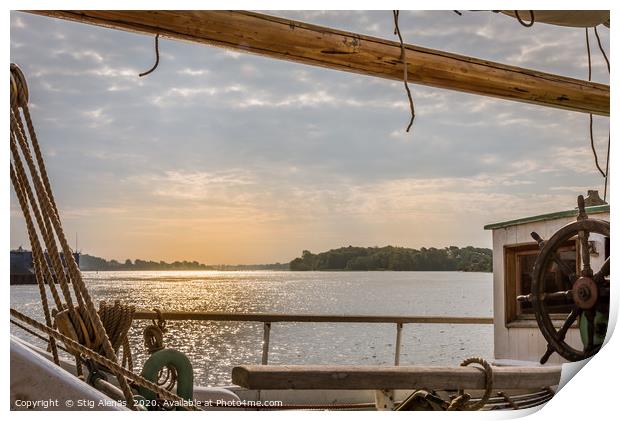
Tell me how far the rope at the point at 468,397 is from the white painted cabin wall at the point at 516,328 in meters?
1.46

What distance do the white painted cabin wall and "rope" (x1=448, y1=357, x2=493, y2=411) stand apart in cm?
146

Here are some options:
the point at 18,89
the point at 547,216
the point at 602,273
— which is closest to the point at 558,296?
the point at 602,273

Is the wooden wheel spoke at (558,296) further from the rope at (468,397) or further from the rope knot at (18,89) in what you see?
the rope knot at (18,89)

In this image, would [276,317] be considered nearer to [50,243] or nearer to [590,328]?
[590,328]

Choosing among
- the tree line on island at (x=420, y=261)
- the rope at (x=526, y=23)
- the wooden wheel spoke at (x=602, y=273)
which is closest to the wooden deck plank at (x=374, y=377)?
the wooden wheel spoke at (x=602, y=273)

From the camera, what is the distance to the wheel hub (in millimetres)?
3412

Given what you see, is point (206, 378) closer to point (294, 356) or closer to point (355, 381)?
point (294, 356)

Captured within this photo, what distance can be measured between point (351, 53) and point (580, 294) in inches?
68.2

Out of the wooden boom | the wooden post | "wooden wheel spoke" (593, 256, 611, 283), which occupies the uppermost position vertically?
the wooden boom

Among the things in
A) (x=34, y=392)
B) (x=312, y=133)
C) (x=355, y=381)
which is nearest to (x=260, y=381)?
(x=355, y=381)

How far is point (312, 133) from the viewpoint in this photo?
734 inches

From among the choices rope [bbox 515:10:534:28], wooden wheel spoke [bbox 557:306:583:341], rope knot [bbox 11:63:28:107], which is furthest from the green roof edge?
rope knot [bbox 11:63:28:107]

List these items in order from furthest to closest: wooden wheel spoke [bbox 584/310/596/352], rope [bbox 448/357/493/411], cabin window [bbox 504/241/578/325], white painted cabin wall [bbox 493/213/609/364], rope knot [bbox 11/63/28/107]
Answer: cabin window [bbox 504/241/578/325]
white painted cabin wall [bbox 493/213/609/364]
wooden wheel spoke [bbox 584/310/596/352]
rope [bbox 448/357/493/411]
rope knot [bbox 11/63/28/107]

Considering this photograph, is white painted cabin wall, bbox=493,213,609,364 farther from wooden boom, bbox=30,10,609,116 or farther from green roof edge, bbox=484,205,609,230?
wooden boom, bbox=30,10,609,116
